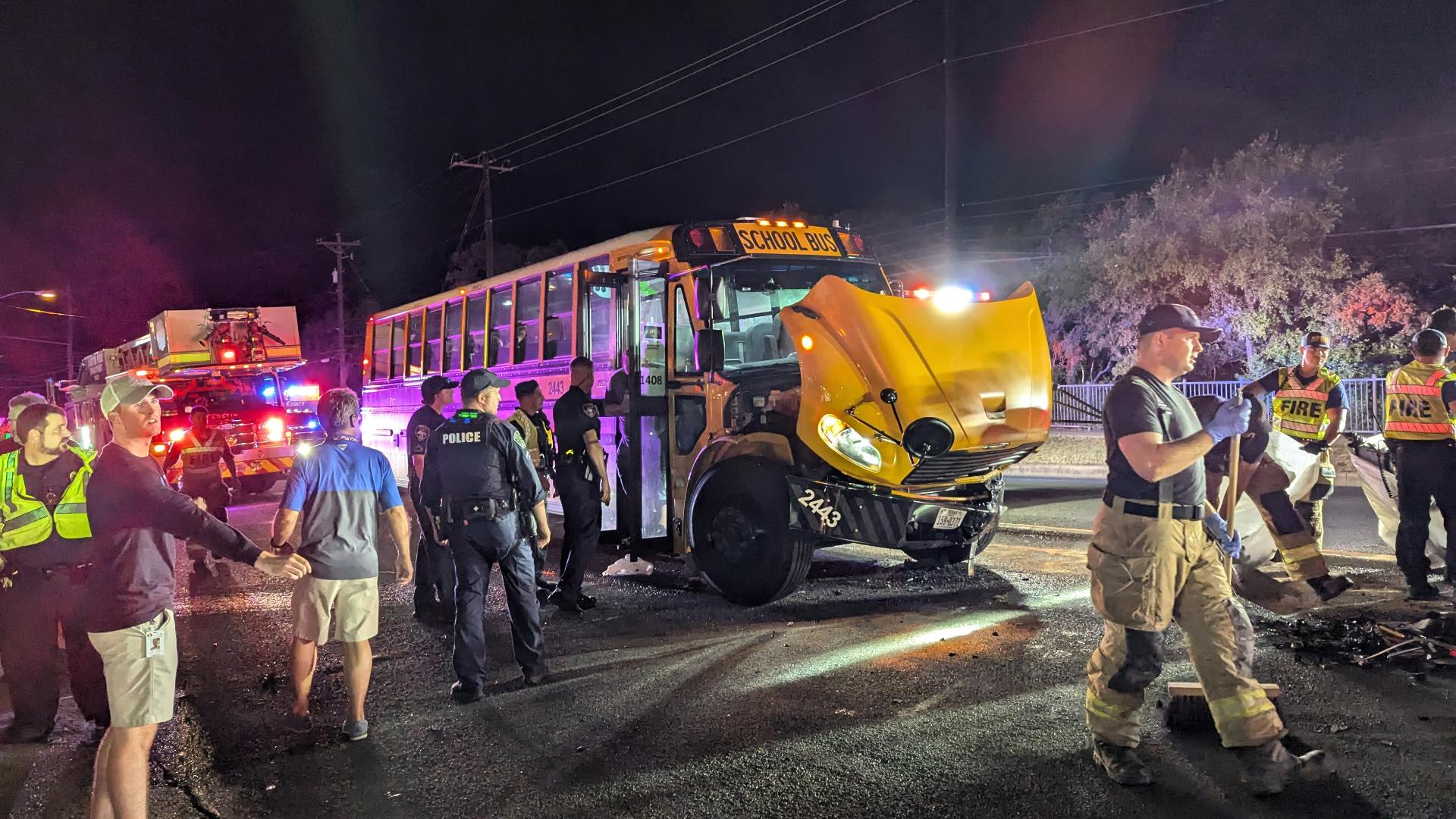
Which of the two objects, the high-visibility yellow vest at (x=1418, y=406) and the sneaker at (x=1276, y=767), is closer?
the sneaker at (x=1276, y=767)

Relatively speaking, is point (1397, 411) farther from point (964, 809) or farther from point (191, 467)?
point (191, 467)

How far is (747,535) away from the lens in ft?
22.1

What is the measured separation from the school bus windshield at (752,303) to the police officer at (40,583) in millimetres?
4133

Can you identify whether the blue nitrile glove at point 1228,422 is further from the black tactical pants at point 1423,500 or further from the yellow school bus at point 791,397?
the black tactical pants at point 1423,500

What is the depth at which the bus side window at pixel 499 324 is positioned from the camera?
10727 millimetres

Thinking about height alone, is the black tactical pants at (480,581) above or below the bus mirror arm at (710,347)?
below

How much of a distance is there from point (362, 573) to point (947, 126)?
1287cm

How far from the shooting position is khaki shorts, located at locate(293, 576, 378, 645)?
Result: 14.8 feet

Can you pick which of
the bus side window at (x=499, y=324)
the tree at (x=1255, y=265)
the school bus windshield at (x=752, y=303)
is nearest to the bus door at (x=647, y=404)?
the school bus windshield at (x=752, y=303)

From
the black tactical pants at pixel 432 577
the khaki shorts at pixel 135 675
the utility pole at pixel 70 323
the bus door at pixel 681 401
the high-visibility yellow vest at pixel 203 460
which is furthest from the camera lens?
the utility pole at pixel 70 323

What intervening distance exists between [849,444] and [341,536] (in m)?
3.11

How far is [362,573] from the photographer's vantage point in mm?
4582

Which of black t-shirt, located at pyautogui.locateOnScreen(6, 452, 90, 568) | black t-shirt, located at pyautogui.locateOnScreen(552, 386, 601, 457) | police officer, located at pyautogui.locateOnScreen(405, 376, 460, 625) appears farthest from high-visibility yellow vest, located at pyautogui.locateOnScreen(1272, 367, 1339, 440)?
black t-shirt, located at pyautogui.locateOnScreen(6, 452, 90, 568)

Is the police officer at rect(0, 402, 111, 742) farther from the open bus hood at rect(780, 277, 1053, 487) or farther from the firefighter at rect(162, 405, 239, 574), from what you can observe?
the open bus hood at rect(780, 277, 1053, 487)
